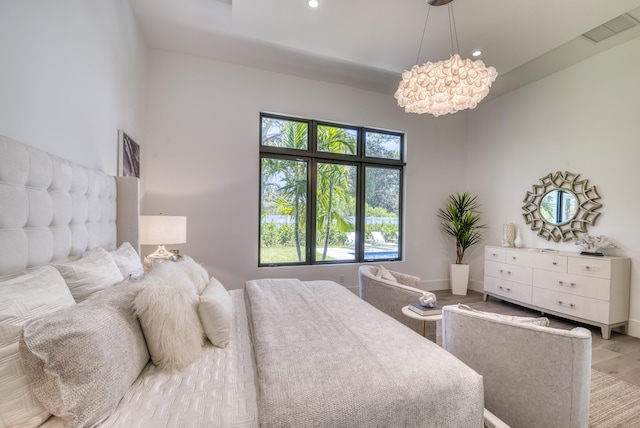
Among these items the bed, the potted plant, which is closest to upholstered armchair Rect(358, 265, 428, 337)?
the bed

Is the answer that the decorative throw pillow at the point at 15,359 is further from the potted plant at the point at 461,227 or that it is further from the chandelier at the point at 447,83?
the potted plant at the point at 461,227

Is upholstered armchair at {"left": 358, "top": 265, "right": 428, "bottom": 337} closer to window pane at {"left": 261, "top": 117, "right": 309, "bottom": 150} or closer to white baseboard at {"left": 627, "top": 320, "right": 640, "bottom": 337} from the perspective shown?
window pane at {"left": 261, "top": 117, "right": 309, "bottom": 150}

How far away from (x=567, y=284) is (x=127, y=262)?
177 inches

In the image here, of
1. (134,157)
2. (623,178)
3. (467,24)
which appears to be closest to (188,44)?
(134,157)

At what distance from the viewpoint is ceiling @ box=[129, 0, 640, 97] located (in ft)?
7.71

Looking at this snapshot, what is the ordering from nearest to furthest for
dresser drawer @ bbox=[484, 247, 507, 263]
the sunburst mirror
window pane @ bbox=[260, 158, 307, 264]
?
1. the sunburst mirror
2. window pane @ bbox=[260, 158, 307, 264]
3. dresser drawer @ bbox=[484, 247, 507, 263]

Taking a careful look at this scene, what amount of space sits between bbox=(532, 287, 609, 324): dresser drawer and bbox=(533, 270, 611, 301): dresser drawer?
2.0 inches

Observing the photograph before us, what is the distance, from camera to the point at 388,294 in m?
2.48

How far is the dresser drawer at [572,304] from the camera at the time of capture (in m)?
2.97

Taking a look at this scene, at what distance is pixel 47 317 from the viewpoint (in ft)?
2.80

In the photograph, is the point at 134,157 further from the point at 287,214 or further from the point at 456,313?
the point at 456,313

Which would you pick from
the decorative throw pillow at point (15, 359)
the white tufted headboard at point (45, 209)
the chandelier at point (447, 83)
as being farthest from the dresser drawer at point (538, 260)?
the white tufted headboard at point (45, 209)

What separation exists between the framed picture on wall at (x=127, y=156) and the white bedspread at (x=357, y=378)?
2017 millimetres

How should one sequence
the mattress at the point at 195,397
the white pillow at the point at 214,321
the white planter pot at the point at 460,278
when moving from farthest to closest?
the white planter pot at the point at 460,278 < the white pillow at the point at 214,321 < the mattress at the point at 195,397
